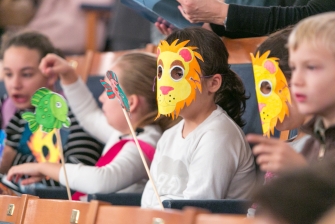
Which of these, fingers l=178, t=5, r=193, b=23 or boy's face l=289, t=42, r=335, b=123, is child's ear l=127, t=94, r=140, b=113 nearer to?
fingers l=178, t=5, r=193, b=23

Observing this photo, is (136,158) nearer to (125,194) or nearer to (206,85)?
(125,194)

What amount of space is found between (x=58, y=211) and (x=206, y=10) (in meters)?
0.86

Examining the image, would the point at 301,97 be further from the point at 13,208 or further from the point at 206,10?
the point at 13,208

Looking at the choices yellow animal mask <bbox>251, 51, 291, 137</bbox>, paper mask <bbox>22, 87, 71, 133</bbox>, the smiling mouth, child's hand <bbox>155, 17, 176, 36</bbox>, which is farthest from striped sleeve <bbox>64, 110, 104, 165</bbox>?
the smiling mouth

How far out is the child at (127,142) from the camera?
270 cm

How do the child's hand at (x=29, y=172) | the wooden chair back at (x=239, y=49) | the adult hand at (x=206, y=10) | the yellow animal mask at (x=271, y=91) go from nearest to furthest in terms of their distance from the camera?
the yellow animal mask at (x=271, y=91), the adult hand at (x=206, y=10), the wooden chair back at (x=239, y=49), the child's hand at (x=29, y=172)

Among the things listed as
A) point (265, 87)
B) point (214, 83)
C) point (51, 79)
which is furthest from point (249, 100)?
point (51, 79)

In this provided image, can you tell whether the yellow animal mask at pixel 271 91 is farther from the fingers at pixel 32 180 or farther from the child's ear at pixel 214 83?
the fingers at pixel 32 180

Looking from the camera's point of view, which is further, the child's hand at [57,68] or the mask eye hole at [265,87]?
the child's hand at [57,68]

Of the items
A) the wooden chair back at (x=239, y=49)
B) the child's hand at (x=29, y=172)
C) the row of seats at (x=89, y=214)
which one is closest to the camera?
the row of seats at (x=89, y=214)

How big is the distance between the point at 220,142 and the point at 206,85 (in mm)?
207

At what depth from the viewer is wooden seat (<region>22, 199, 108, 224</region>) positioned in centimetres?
192

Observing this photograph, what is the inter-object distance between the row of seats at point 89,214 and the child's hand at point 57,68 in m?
0.99

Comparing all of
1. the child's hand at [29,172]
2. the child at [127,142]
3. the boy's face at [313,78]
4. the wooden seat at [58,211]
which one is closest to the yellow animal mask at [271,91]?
the boy's face at [313,78]
